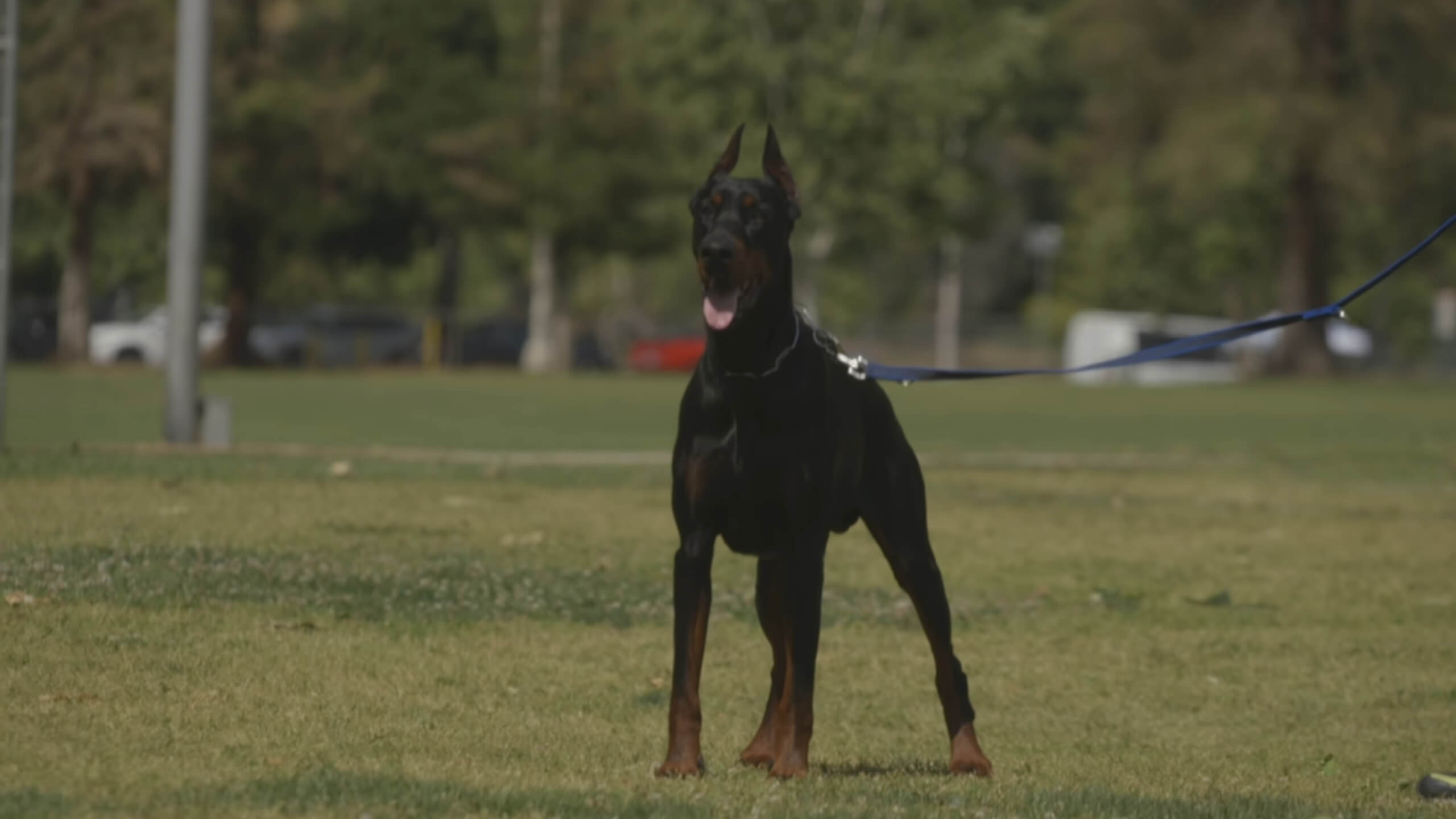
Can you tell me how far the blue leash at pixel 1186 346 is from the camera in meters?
8.80

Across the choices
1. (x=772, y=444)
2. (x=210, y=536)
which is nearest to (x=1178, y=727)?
(x=772, y=444)

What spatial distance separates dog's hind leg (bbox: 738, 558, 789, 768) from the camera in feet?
25.5

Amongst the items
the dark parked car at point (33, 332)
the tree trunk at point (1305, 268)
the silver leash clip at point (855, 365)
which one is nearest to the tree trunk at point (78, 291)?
the dark parked car at point (33, 332)

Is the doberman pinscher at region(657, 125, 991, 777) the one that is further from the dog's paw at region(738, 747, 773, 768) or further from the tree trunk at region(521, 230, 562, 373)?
the tree trunk at region(521, 230, 562, 373)

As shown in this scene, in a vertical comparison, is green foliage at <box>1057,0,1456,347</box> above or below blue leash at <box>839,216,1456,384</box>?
above

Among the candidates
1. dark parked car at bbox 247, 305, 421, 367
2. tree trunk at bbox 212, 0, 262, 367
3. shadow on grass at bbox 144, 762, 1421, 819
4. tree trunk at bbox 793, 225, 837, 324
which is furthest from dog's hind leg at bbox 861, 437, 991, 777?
dark parked car at bbox 247, 305, 421, 367

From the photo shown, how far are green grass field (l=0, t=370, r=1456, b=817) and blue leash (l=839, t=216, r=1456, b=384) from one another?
55.4 inches

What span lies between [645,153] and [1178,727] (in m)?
60.4

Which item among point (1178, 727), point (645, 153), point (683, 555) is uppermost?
point (645, 153)

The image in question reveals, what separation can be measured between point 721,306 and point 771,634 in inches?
52.9

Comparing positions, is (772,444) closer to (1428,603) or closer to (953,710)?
(953,710)

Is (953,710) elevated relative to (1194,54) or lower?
lower

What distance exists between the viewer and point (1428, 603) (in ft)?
47.2

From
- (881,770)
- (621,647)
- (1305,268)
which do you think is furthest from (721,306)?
(1305,268)
